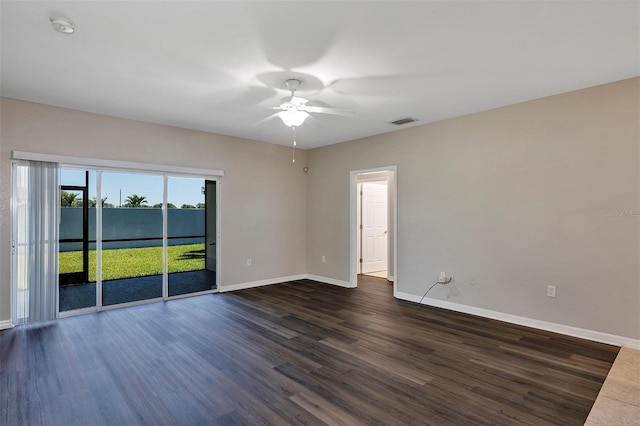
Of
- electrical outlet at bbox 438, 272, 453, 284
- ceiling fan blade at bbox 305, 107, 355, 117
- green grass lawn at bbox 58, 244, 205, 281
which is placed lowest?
electrical outlet at bbox 438, 272, 453, 284

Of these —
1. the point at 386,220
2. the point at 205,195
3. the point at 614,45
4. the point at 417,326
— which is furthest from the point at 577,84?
the point at 205,195

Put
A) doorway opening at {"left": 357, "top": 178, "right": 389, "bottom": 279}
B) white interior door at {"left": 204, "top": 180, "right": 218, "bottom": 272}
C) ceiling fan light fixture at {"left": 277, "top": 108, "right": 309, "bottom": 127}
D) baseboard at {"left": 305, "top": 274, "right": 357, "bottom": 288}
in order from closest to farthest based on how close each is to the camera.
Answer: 1. ceiling fan light fixture at {"left": 277, "top": 108, "right": 309, "bottom": 127}
2. white interior door at {"left": 204, "top": 180, "right": 218, "bottom": 272}
3. baseboard at {"left": 305, "top": 274, "right": 357, "bottom": 288}
4. doorway opening at {"left": 357, "top": 178, "right": 389, "bottom": 279}

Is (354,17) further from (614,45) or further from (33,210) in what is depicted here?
(33,210)

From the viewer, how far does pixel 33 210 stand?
13.4ft

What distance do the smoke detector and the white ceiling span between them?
0.18 feet

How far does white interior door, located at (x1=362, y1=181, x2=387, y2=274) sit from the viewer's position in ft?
24.7

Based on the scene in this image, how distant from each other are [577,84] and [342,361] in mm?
3766

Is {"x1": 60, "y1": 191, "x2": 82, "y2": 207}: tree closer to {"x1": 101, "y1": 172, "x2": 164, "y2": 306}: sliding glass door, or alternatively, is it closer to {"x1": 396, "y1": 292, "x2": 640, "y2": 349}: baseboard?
{"x1": 101, "y1": 172, "x2": 164, "y2": 306}: sliding glass door

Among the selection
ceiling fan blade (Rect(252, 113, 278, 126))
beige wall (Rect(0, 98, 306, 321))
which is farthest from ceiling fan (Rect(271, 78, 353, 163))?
beige wall (Rect(0, 98, 306, 321))

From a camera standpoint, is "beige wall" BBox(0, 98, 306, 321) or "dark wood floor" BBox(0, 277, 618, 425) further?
"beige wall" BBox(0, 98, 306, 321)

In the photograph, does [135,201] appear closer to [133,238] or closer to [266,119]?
[133,238]

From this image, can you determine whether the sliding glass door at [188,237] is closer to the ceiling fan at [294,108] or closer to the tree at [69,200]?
the tree at [69,200]

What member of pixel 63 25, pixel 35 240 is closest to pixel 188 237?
pixel 35 240

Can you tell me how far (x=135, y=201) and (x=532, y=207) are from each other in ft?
17.9
